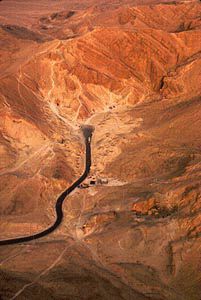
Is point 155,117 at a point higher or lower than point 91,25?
lower

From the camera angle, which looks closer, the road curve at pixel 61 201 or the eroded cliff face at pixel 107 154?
the eroded cliff face at pixel 107 154

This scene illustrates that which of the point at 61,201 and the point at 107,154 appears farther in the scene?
the point at 107,154

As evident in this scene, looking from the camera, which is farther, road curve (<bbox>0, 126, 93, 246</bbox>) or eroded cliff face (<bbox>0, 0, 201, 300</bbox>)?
road curve (<bbox>0, 126, 93, 246</bbox>)

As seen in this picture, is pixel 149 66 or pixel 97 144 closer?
pixel 97 144

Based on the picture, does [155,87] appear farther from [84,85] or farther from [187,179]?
[187,179]

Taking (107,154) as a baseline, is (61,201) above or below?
below

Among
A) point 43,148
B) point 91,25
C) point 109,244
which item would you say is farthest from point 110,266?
point 91,25

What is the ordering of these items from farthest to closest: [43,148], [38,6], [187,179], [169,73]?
[38,6] < [169,73] < [43,148] < [187,179]

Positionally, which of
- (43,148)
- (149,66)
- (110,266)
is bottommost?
(110,266)
